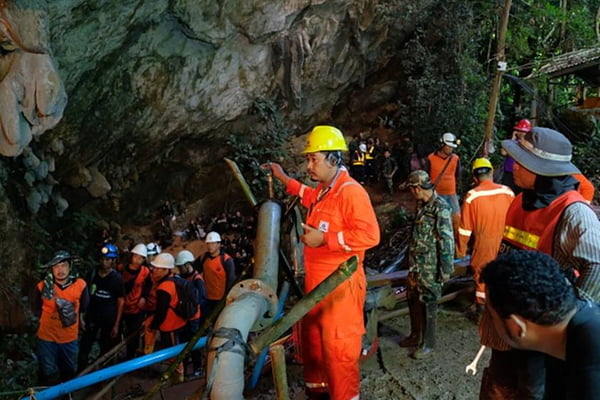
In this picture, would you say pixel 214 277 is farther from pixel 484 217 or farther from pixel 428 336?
pixel 484 217

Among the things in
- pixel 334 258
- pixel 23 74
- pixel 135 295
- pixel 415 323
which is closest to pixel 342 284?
pixel 334 258

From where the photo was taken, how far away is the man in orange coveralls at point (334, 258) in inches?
120

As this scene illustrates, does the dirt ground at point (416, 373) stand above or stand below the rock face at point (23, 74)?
below

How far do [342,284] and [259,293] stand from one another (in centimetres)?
107

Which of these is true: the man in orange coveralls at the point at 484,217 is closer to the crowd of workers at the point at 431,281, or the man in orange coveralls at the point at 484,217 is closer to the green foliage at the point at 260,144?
the crowd of workers at the point at 431,281

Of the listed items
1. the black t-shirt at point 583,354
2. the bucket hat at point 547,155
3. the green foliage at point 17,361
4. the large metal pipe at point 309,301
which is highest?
the bucket hat at point 547,155

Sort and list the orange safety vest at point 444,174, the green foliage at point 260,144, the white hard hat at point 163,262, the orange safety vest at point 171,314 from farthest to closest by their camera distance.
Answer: the green foliage at point 260,144
the orange safety vest at point 444,174
the white hard hat at point 163,262
the orange safety vest at point 171,314

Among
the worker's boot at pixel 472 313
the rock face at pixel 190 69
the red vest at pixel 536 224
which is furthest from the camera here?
the rock face at pixel 190 69

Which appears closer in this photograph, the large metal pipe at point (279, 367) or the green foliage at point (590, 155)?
the large metal pipe at point (279, 367)

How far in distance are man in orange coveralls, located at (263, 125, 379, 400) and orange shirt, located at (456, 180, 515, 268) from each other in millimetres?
1468

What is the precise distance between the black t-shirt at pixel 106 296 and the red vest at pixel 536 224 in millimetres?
4262

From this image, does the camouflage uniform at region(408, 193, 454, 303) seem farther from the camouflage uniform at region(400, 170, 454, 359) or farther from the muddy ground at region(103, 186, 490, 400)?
the muddy ground at region(103, 186, 490, 400)

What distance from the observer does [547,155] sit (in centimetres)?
231

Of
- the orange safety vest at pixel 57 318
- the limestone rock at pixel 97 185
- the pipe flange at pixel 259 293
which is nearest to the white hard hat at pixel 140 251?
the orange safety vest at pixel 57 318
